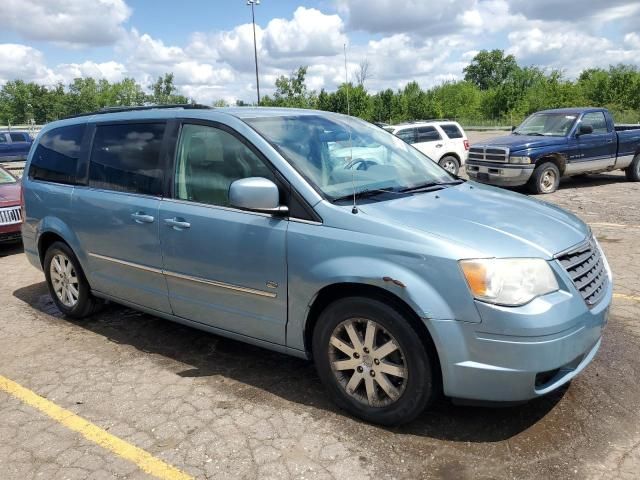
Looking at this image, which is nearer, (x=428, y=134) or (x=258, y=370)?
(x=258, y=370)

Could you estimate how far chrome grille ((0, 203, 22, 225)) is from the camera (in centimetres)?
798

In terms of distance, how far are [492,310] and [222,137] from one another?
2.09 meters

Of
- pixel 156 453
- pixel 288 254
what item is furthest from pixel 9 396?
pixel 288 254

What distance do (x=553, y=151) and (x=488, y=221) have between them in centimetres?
976

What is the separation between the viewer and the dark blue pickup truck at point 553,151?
11.6 meters

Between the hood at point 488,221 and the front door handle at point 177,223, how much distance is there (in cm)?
130

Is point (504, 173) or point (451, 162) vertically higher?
point (504, 173)

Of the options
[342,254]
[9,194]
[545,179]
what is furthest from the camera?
[545,179]

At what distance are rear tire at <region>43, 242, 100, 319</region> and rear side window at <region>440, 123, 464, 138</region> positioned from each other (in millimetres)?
12630

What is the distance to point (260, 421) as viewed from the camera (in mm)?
3201

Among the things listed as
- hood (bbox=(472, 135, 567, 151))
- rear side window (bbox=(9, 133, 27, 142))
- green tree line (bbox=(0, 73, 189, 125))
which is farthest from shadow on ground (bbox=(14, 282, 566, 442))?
green tree line (bbox=(0, 73, 189, 125))

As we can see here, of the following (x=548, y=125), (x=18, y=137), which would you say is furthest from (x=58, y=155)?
(x=18, y=137)

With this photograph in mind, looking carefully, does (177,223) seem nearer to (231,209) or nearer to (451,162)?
(231,209)

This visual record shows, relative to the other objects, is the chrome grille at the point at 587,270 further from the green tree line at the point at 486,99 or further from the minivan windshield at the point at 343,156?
the green tree line at the point at 486,99
